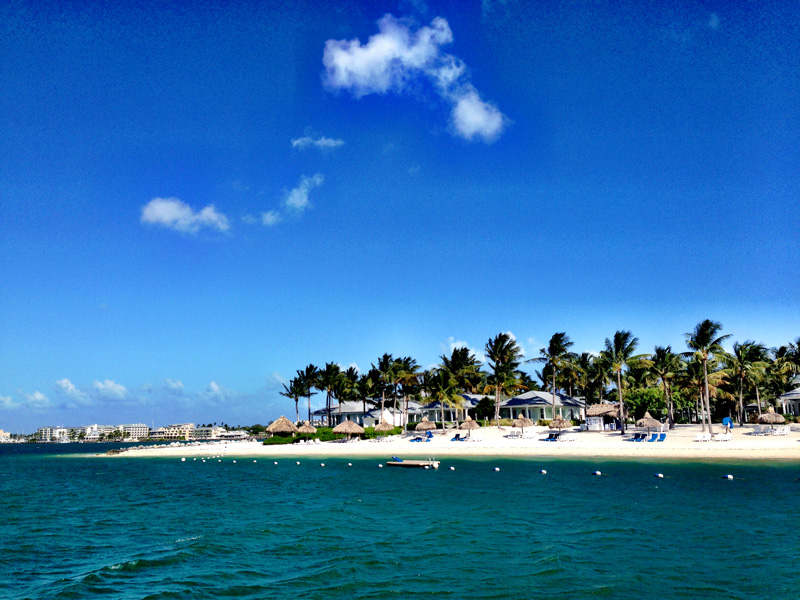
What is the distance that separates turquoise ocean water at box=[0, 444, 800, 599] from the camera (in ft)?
46.3

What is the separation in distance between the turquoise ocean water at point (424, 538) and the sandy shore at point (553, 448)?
4330 millimetres

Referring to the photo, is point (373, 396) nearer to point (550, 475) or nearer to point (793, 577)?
point (550, 475)

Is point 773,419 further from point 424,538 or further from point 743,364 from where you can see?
point 424,538

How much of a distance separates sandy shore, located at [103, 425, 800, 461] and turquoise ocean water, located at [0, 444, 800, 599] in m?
4.33

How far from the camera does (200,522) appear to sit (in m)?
23.4

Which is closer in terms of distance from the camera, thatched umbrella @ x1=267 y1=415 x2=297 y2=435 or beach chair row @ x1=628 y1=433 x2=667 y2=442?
beach chair row @ x1=628 y1=433 x2=667 y2=442

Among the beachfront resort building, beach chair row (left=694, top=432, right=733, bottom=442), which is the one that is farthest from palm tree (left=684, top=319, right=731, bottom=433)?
the beachfront resort building

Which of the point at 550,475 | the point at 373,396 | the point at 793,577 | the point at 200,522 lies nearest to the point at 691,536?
the point at 793,577

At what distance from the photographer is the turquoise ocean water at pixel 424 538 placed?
14109mm

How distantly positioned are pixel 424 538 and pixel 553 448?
2987 cm

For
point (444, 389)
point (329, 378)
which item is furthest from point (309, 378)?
point (444, 389)

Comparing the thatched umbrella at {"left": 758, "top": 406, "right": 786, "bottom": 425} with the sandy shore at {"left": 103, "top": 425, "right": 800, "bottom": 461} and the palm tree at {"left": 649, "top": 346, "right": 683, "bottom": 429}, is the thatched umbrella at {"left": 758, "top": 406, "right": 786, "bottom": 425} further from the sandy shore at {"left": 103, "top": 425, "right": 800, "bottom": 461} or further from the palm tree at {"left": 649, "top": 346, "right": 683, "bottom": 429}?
the palm tree at {"left": 649, "top": 346, "right": 683, "bottom": 429}

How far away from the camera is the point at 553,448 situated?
46.2m

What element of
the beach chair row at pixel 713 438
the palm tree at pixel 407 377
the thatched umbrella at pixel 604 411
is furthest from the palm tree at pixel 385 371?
the beach chair row at pixel 713 438
